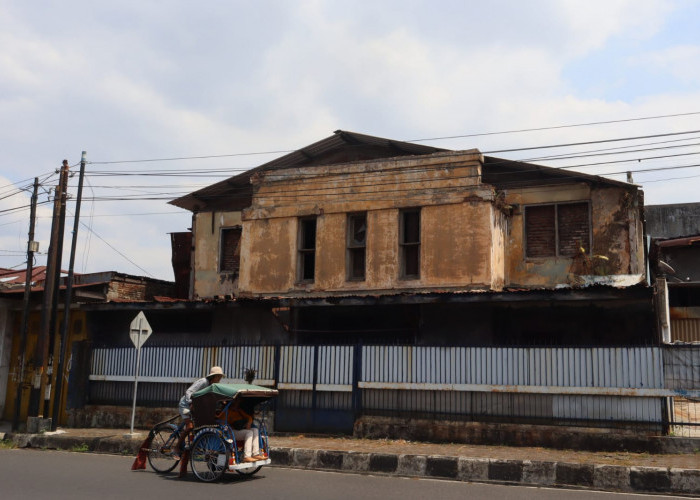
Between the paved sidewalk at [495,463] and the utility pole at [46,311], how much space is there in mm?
3341

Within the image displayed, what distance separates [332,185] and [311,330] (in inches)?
169

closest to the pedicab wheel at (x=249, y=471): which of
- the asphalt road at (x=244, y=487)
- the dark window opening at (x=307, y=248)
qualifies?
the asphalt road at (x=244, y=487)

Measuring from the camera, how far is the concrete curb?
965 cm

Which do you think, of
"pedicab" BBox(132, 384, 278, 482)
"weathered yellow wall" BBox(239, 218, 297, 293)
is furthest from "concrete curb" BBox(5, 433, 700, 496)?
"weathered yellow wall" BBox(239, 218, 297, 293)

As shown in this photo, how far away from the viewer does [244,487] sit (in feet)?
31.2

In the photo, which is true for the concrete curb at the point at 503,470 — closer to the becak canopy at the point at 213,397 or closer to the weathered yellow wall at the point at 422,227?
the becak canopy at the point at 213,397

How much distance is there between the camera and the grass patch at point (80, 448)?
14516 mm

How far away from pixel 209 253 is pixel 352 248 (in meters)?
5.55

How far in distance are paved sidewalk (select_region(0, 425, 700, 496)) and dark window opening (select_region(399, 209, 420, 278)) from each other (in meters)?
5.94

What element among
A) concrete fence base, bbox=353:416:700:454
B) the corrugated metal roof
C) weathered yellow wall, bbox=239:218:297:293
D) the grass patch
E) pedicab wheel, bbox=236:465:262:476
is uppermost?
the corrugated metal roof

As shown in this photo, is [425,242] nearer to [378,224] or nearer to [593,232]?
[378,224]

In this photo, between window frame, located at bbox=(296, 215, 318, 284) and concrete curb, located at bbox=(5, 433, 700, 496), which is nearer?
concrete curb, located at bbox=(5, 433, 700, 496)

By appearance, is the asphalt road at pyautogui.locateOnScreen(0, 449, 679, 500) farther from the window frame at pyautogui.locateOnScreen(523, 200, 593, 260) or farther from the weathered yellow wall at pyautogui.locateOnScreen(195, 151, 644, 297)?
the window frame at pyautogui.locateOnScreen(523, 200, 593, 260)

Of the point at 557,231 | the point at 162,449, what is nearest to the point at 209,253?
the point at 557,231
